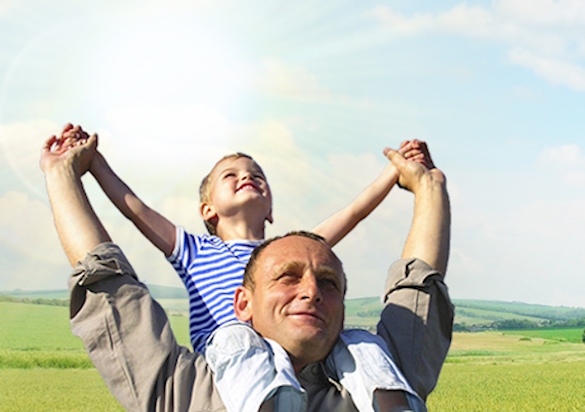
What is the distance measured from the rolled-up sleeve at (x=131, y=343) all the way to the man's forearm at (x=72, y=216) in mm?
133

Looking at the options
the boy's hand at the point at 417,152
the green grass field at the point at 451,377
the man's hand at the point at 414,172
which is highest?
the boy's hand at the point at 417,152

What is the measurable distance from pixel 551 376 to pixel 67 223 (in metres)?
10.6

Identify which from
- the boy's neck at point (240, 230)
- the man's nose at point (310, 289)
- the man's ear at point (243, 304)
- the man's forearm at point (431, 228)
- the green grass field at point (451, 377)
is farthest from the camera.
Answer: the green grass field at point (451, 377)

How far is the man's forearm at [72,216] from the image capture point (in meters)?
2.33

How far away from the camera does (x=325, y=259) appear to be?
2100 millimetres

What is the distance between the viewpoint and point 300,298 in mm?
2021

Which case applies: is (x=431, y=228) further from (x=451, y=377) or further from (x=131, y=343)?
(x=451, y=377)

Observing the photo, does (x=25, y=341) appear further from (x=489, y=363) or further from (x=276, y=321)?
(x=276, y=321)

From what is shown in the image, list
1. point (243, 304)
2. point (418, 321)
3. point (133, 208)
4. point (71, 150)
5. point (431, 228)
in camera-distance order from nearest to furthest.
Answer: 1. point (243, 304)
2. point (418, 321)
3. point (431, 228)
4. point (71, 150)
5. point (133, 208)

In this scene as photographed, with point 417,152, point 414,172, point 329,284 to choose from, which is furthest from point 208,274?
point 417,152

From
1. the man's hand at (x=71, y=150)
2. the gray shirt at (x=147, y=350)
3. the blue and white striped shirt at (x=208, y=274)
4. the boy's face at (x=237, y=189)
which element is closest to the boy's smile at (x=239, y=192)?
the boy's face at (x=237, y=189)

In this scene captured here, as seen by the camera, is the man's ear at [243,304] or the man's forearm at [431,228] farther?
the man's forearm at [431,228]

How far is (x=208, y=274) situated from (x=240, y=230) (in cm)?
27

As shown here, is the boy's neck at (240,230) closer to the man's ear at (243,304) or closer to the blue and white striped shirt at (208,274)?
the blue and white striped shirt at (208,274)
